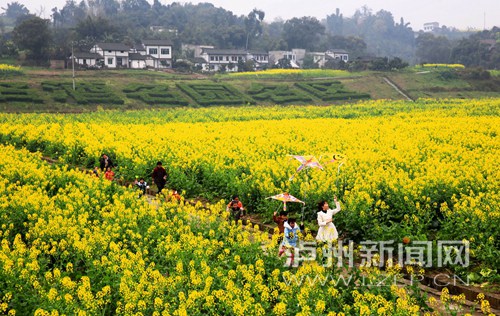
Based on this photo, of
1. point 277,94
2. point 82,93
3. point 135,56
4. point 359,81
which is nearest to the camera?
point 82,93

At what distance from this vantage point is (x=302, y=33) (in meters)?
115

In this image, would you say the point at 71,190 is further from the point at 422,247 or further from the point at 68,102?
the point at 68,102

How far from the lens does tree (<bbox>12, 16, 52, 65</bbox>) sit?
71.1 metres

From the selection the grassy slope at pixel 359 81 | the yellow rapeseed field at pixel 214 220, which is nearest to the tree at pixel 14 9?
the grassy slope at pixel 359 81

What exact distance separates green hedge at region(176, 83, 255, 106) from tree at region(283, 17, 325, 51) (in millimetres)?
52337

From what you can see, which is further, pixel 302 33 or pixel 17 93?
pixel 302 33

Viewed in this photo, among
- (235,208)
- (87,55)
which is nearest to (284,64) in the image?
(87,55)

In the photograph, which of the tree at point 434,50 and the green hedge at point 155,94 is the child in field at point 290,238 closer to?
the green hedge at point 155,94

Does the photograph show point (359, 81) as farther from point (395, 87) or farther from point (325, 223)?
point (325, 223)

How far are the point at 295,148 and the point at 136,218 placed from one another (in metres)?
11.5

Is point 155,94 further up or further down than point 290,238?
further up

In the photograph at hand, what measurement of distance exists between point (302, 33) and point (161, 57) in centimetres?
4013

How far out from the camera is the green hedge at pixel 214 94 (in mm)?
61031

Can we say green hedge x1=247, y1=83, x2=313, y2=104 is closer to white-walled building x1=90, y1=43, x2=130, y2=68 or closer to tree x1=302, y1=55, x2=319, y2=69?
white-walled building x1=90, y1=43, x2=130, y2=68
